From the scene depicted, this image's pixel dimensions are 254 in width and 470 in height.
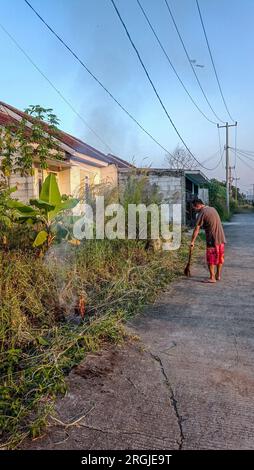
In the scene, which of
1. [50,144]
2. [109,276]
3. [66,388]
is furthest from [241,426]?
[50,144]

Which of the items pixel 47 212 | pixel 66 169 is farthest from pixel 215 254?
pixel 66 169

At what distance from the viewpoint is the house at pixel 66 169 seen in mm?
11095

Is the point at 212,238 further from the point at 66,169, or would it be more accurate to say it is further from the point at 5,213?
the point at 66,169

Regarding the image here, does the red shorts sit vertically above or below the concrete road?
above

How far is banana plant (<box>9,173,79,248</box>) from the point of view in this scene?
5.63m

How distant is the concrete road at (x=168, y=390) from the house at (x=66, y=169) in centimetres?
437

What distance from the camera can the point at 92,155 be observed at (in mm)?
15109

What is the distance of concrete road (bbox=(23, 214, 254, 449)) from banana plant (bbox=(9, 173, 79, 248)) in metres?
1.93

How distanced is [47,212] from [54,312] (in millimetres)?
1750

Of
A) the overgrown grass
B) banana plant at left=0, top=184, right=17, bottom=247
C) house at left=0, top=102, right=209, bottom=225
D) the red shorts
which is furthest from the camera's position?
house at left=0, top=102, right=209, bottom=225

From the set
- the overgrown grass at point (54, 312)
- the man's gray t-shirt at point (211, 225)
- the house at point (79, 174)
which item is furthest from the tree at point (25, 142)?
the man's gray t-shirt at point (211, 225)

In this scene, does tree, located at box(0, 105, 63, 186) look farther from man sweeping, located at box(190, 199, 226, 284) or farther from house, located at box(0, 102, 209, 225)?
man sweeping, located at box(190, 199, 226, 284)

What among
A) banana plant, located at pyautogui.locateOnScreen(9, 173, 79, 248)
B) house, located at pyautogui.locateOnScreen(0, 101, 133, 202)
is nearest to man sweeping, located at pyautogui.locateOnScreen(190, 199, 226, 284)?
house, located at pyautogui.locateOnScreen(0, 101, 133, 202)
